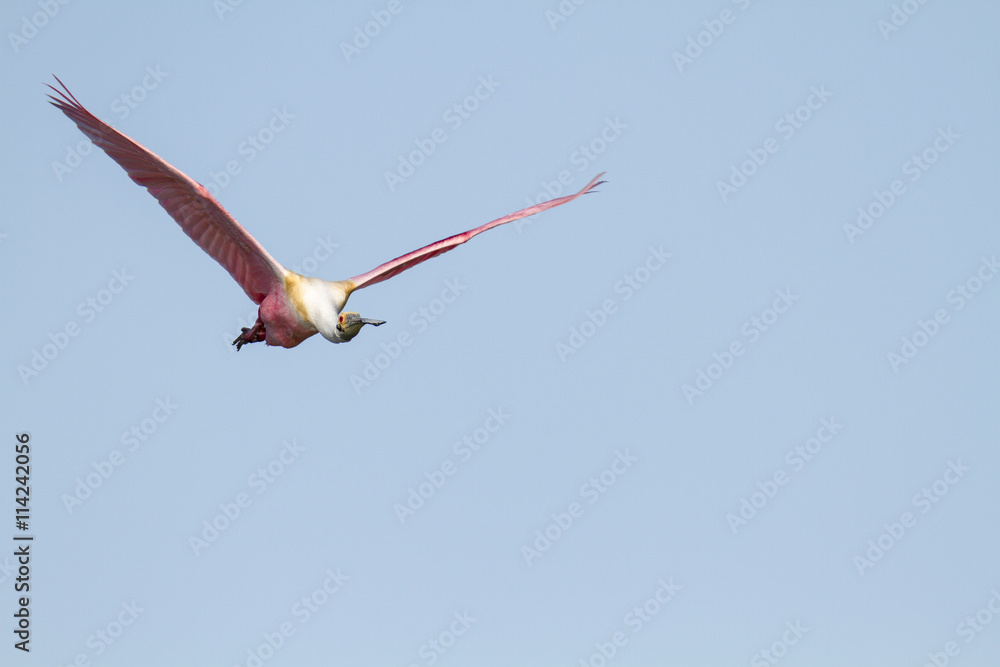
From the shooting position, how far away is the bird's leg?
2628 cm

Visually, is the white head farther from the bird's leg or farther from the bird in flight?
the bird's leg

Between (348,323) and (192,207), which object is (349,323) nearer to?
(348,323)

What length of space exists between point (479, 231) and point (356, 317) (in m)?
2.23

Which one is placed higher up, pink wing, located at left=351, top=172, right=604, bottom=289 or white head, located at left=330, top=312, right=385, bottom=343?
pink wing, located at left=351, top=172, right=604, bottom=289

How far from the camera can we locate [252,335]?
26.4m

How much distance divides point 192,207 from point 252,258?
99 centimetres

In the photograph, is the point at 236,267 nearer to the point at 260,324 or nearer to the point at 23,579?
the point at 260,324

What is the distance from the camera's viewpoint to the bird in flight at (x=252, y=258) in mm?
25281

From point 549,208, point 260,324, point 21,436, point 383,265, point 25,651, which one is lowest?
point 25,651

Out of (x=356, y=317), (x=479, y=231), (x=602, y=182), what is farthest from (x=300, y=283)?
(x=602, y=182)

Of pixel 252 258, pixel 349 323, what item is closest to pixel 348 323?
pixel 349 323

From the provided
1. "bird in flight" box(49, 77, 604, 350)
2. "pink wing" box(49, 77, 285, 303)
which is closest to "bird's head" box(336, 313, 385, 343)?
"bird in flight" box(49, 77, 604, 350)

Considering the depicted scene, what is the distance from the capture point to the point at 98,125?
82.4 ft

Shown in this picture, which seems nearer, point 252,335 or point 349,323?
point 349,323
